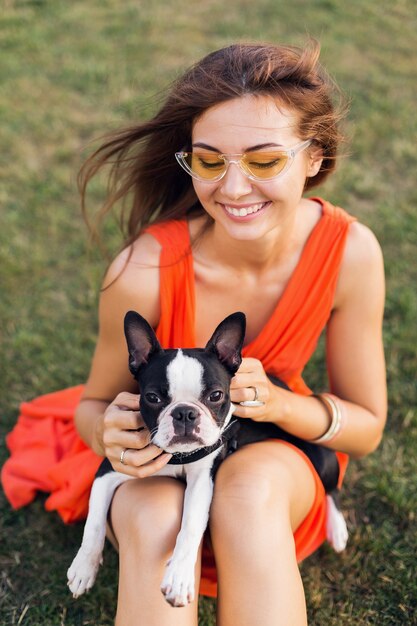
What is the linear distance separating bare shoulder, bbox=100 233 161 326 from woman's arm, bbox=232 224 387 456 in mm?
713

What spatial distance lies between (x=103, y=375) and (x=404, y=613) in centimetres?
165

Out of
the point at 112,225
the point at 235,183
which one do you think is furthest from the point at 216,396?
the point at 112,225

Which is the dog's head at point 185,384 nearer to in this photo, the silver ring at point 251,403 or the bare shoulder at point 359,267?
the silver ring at point 251,403

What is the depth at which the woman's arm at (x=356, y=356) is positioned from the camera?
125 inches

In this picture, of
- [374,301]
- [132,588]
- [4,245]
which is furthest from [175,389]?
[4,245]

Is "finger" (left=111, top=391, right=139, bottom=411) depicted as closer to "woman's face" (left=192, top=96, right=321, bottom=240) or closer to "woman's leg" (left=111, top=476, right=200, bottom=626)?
"woman's leg" (left=111, top=476, right=200, bottom=626)

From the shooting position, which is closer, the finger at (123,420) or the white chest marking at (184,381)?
the white chest marking at (184,381)

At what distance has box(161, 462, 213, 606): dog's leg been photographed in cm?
246

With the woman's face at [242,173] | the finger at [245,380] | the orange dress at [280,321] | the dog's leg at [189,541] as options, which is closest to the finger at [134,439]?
the dog's leg at [189,541]

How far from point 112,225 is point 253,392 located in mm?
2762

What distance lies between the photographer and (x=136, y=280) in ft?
9.93

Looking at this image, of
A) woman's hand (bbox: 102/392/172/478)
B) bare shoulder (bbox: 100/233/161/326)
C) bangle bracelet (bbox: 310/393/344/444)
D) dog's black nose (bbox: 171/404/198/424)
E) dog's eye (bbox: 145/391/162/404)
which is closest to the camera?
dog's black nose (bbox: 171/404/198/424)

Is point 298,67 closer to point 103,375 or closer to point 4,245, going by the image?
point 103,375

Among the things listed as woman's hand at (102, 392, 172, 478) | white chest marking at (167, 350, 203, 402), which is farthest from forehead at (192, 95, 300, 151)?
woman's hand at (102, 392, 172, 478)
